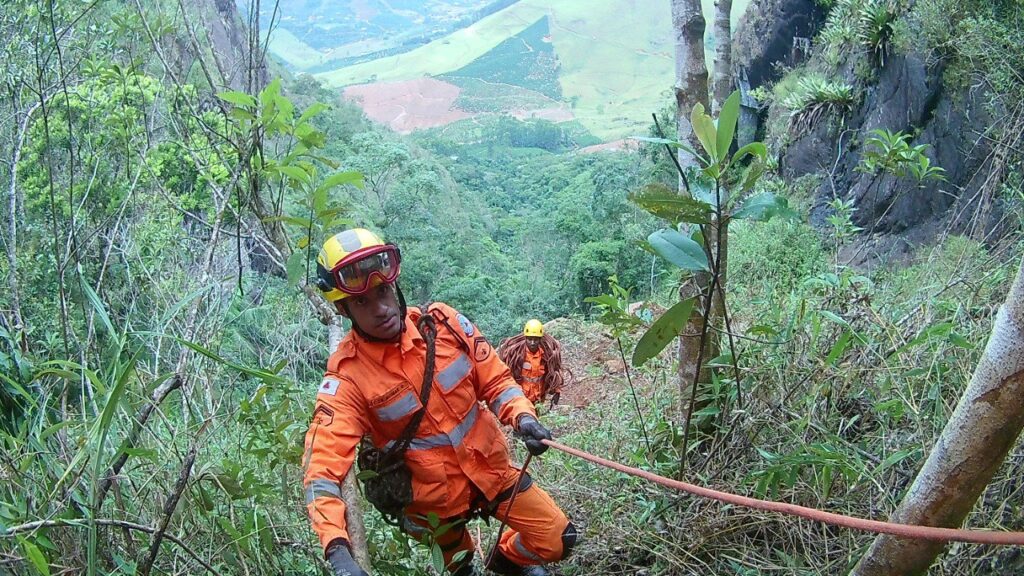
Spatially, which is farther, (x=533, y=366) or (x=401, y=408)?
(x=533, y=366)

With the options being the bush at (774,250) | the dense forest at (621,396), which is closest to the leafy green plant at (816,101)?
the bush at (774,250)

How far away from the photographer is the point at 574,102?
318 feet

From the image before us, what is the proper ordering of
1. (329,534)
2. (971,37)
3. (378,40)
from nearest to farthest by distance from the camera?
1. (329,534)
2. (971,37)
3. (378,40)

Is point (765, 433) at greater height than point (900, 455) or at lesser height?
lesser

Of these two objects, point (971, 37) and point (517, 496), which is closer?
point (517, 496)

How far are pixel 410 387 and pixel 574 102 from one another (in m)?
98.6

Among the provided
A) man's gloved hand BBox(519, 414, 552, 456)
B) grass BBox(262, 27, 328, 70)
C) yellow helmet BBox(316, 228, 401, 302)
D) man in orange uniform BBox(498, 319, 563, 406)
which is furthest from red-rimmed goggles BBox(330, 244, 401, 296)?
grass BBox(262, 27, 328, 70)

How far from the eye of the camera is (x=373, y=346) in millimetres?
2750

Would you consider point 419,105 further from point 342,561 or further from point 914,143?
point 342,561

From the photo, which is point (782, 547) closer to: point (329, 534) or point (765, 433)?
point (765, 433)

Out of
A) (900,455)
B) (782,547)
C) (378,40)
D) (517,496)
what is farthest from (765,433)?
(378,40)

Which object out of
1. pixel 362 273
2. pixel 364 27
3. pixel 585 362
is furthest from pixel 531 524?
pixel 364 27

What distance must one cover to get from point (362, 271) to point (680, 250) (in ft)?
4.09

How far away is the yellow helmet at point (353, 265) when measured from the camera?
2.57 metres
